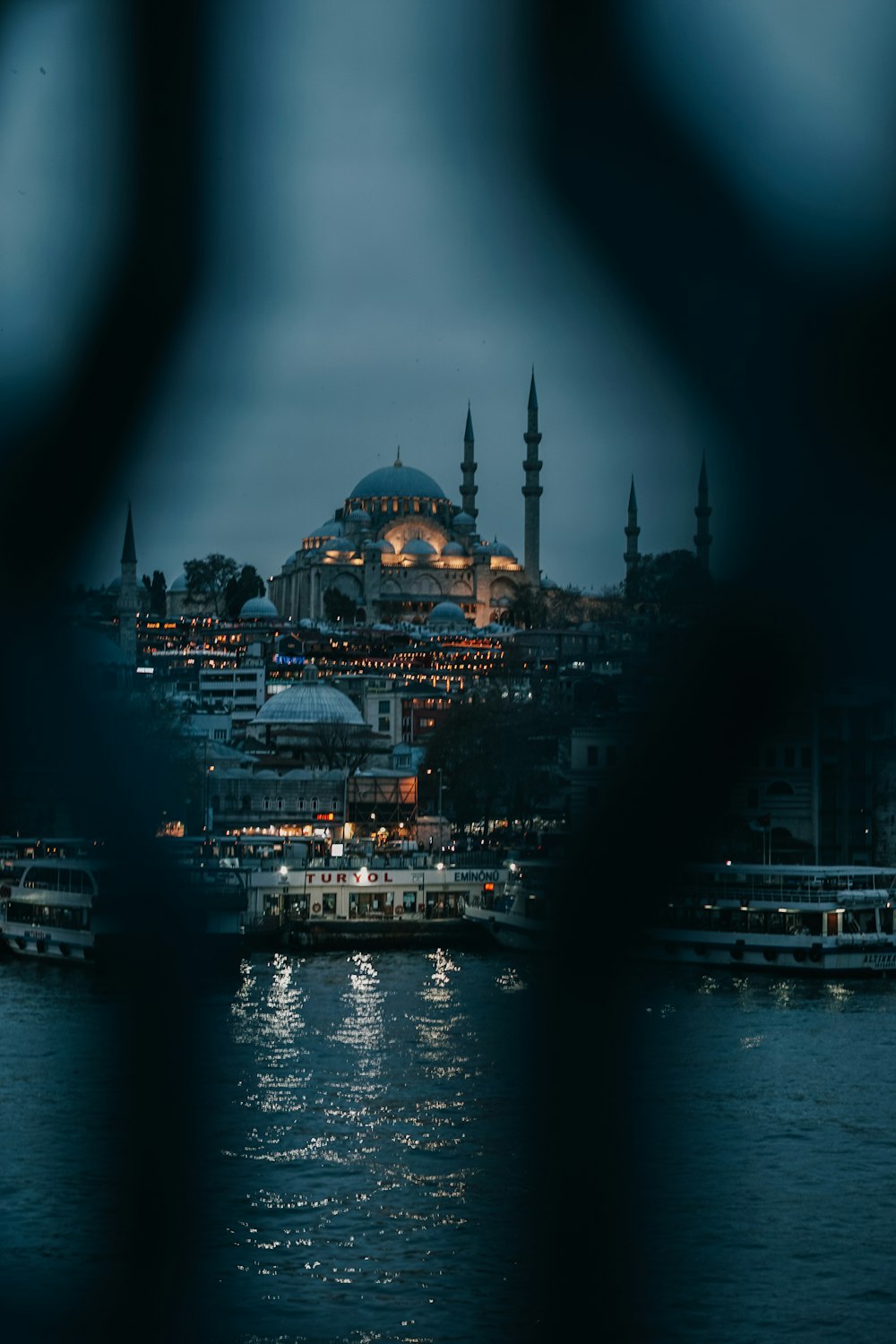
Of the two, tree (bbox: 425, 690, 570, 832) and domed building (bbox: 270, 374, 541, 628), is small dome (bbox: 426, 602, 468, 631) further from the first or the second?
tree (bbox: 425, 690, 570, 832)

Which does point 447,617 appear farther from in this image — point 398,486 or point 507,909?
point 507,909

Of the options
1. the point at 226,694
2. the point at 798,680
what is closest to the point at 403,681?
the point at 226,694

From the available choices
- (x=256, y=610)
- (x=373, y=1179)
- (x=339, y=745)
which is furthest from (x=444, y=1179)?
(x=256, y=610)

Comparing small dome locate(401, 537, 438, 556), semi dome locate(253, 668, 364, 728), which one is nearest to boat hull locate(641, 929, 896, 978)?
semi dome locate(253, 668, 364, 728)

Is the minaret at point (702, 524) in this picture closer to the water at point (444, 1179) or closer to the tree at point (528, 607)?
the water at point (444, 1179)

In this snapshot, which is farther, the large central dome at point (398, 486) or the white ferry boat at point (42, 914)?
the large central dome at point (398, 486)

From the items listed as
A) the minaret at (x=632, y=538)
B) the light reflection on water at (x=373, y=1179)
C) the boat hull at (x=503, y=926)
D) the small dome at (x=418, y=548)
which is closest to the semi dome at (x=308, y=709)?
the boat hull at (x=503, y=926)
